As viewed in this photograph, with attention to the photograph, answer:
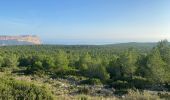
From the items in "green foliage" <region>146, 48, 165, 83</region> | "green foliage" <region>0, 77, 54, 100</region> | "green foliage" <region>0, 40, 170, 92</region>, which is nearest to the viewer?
"green foliage" <region>0, 77, 54, 100</region>

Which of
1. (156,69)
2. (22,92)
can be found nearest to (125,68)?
(156,69)

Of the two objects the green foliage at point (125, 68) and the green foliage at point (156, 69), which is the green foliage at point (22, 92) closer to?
the green foliage at point (125, 68)

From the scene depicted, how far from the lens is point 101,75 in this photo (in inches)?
1802

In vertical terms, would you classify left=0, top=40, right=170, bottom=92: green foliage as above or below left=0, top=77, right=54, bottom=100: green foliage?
below

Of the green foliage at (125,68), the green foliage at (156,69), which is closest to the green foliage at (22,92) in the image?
the green foliage at (125,68)

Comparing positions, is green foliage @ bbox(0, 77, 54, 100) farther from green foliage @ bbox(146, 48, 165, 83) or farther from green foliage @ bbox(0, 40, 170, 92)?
green foliage @ bbox(146, 48, 165, 83)

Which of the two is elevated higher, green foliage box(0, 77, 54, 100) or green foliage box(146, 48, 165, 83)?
green foliage box(0, 77, 54, 100)

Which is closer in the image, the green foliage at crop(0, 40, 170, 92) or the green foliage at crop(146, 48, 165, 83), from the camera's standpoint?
the green foliage at crop(146, 48, 165, 83)

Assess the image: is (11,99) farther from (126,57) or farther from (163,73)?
(126,57)

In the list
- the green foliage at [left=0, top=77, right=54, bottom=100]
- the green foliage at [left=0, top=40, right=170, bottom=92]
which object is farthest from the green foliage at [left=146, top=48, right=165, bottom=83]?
the green foliage at [left=0, top=77, right=54, bottom=100]

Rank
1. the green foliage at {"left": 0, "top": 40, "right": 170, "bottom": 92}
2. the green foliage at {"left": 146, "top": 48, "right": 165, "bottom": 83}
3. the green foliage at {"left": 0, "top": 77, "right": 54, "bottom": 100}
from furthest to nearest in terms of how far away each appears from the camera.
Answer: the green foliage at {"left": 0, "top": 40, "right": 170, "bottom": 92}, the green foliage at {"left": 146, "top": 48, "right": 165, "bottom": 83}, the green foliage at {"left": 0, "top": 77, "right": 54, "bottom": 100}

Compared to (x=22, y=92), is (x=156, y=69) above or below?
below

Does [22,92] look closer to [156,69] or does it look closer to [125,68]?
[156,69]

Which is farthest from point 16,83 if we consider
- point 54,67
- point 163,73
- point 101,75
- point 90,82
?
point 54,67
